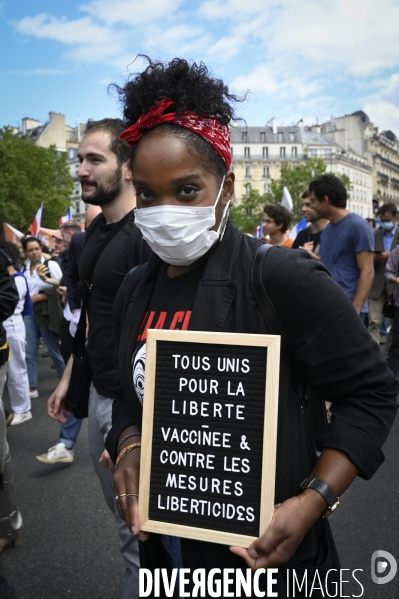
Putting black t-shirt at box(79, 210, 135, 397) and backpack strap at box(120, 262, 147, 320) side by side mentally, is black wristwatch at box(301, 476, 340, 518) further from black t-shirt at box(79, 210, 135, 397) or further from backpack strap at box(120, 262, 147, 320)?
black t-shirt at box(79, 210, 135, 397)

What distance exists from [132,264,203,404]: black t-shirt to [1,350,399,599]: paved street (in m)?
1.95

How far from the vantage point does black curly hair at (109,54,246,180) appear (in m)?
1.62

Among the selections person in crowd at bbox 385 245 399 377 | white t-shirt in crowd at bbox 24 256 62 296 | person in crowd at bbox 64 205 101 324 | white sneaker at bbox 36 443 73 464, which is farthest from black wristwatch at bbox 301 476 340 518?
white t-shirt in crowd at bbox 24 256 62 296

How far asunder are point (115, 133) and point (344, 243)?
2.88 m

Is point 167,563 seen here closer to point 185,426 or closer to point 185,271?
point 185,426

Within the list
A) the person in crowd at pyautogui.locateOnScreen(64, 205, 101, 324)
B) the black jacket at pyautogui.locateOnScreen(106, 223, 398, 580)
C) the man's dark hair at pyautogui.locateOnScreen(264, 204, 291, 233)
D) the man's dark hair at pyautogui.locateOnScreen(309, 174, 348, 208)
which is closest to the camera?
the black jacket at pyautogui.locateOnScreen(106, 223, 398, 580)

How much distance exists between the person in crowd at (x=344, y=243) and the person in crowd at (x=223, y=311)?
3629 mm

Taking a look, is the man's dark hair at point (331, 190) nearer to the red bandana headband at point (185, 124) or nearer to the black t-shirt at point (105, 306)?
the black t-shirt at point (105, 306)

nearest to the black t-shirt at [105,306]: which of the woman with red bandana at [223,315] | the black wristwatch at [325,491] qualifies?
the woman with red bandana at [223,315]

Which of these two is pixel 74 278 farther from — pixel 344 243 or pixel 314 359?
pixel 314 359

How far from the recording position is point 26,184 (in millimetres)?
45562

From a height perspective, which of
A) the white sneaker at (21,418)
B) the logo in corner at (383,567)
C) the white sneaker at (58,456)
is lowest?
the white sneaker at (21,418)

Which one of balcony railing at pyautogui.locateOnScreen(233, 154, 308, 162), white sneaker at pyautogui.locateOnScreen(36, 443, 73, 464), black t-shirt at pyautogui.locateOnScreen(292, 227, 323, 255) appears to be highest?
balcony railing at pyautogui.locateOnScreen(233, 154, 308, 162)

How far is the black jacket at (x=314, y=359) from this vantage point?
4.75ft
